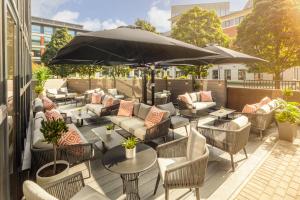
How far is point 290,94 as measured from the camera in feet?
21.9

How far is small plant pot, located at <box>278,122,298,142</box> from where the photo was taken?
5020 mm

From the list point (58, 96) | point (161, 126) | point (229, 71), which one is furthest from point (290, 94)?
point (229, 71)

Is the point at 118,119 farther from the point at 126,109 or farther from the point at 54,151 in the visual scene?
the point at 54,151

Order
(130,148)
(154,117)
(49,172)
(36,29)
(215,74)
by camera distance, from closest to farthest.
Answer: (49,172) → (130,148) → (154,117) → (215,74) → (36,29)

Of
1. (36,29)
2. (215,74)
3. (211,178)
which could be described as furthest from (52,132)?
(36,29)

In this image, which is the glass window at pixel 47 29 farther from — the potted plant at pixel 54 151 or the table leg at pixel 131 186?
the table leg at pixel 131 186

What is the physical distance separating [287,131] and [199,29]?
39.0ft

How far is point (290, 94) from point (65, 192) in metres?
7.60

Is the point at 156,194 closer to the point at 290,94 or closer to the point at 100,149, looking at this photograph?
the point at 100,149

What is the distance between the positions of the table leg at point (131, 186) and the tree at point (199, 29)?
40.9 feet

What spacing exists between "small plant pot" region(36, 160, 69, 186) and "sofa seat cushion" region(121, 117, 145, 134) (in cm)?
212

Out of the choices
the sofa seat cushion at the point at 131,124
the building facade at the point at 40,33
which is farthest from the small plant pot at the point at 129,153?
the building facade at the point at 40,33

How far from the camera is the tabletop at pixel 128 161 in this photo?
275 centimetres

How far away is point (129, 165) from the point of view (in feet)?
9.40
